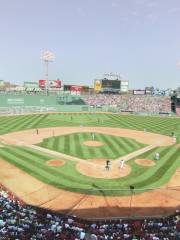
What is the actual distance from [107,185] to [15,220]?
10.4 metres

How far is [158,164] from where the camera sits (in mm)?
29125

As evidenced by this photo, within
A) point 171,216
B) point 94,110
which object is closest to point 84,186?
point 171,216

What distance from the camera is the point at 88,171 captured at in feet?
85.7

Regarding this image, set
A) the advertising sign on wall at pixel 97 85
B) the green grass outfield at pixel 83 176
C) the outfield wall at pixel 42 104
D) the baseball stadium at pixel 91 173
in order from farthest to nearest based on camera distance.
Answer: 1. the advertising sign on wall at pixel 97 85
2. the outfield wall at pixel 42 104
3. the green grass outfield at pixel 83 176
4. the baseball stadium at pixel 91 173

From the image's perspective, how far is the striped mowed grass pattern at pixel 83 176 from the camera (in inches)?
899

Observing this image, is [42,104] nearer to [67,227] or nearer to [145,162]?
[145,162]

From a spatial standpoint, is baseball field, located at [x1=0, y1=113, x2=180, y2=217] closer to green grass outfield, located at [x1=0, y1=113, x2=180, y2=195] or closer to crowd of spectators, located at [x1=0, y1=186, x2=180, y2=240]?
green grass outfield, located at [x1=0, y1=113, x2=180, y2=195]

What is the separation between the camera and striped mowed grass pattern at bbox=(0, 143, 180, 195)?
2283cm

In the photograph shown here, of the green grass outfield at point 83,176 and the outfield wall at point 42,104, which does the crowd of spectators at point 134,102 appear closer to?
the outfield wall at point 42,104

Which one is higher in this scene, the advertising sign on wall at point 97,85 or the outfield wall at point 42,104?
the advertising sign on wall at point 97,85

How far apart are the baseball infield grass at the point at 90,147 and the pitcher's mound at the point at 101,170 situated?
9.58 feet

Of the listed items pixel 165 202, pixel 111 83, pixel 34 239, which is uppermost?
pixel 111 83

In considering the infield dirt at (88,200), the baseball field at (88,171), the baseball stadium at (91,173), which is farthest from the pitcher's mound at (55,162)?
the infield dirt at (88,200)

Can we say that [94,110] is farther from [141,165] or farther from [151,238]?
[151,238]
